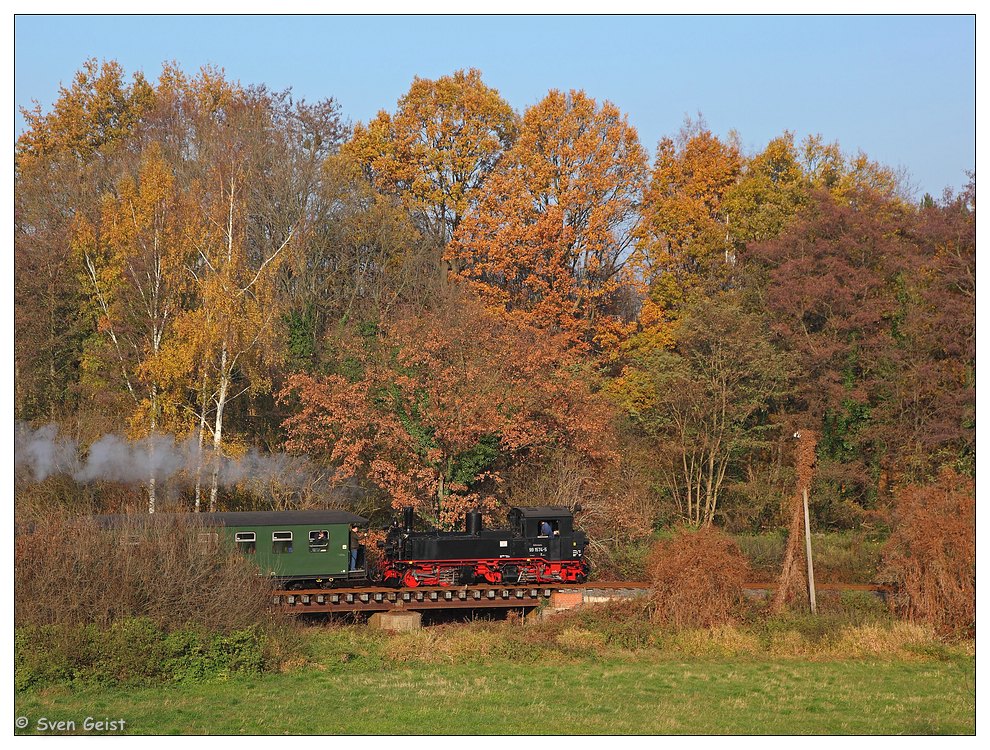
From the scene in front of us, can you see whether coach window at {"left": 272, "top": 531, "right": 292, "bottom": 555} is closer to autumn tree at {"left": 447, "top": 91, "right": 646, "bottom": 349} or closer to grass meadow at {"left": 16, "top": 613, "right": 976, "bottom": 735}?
grass meadow at {"left": 16, "top": 613, "right": 976, "bottom": 735}

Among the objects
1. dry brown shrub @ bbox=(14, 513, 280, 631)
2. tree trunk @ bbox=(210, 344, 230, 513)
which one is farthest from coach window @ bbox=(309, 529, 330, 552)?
tree trunk @ bbox=(210, 344, 230, 513)

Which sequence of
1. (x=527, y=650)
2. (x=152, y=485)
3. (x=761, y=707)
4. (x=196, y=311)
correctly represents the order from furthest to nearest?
(x=196, y=311)
(x=152, y=485)
(x=527, y=650)
(x=761, y=707)

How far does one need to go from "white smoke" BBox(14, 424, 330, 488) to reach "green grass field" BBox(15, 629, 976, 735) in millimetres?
8765

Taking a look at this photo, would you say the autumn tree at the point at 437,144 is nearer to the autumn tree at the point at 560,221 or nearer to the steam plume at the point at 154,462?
the autumn tree at the point at 560,221

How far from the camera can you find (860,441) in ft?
114

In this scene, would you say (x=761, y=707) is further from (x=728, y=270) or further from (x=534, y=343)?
(x=728, y=270)

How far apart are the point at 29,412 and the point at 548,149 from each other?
23992mm

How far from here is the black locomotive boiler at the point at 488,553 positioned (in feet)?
97.8

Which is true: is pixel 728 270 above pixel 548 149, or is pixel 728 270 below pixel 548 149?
below

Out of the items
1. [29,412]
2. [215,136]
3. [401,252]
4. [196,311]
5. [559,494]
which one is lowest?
[559,494]

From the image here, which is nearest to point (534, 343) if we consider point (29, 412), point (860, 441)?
point (860, 441)

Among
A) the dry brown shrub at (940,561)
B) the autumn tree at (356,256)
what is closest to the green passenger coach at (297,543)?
the dry brown shrub at (940,561)

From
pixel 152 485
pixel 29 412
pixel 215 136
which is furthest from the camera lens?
pixel 215 136

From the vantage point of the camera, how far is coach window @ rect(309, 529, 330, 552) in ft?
93.4
